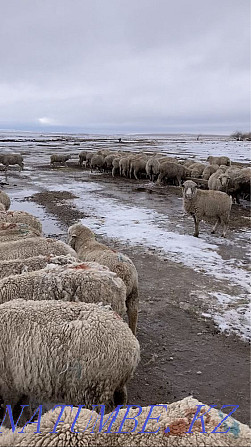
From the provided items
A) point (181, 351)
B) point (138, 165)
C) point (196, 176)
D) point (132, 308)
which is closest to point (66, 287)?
point (132, 308)

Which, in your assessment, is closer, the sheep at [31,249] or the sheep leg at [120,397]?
the sheep leg at [120,397]

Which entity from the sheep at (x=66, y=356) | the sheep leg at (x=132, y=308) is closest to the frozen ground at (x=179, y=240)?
the sheep leg at (x=132, y=308)

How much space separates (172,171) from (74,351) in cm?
1805

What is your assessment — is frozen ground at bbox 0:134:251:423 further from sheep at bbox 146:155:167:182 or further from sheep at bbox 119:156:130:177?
sheep at bbox 119:156:130:177

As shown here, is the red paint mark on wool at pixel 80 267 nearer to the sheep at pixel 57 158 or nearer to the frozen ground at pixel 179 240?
the frozen ground at pixel 179 240

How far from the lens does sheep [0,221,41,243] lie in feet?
20.1

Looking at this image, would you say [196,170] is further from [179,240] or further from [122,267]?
[122,267]

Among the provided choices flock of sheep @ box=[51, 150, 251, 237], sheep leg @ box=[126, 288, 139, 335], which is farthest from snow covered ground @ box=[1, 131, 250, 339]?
sheep leg @ box=[126, 288, 139, 335]

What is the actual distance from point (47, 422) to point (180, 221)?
406 inches

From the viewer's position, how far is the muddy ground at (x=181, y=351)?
4156 millimetres

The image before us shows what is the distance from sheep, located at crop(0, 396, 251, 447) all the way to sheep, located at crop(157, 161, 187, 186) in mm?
18759

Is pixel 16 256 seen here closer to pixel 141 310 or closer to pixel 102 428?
pixel 141 310

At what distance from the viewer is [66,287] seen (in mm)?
3953

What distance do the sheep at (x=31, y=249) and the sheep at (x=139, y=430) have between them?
11.2 ft
